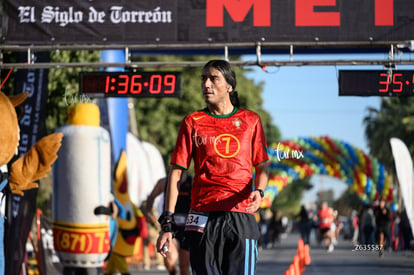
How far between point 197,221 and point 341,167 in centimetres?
2693

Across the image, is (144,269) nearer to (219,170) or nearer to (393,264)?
(393,264)

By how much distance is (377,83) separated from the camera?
12688 millimetres

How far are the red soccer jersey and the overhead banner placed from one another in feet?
20.0

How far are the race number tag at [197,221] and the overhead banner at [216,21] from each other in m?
6.44

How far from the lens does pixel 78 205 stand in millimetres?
12883

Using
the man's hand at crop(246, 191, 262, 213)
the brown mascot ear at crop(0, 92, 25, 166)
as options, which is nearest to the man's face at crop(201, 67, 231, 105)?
the man's hand at crop(246, 191, 262, 213)

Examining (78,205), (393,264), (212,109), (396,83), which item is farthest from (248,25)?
(393,264)

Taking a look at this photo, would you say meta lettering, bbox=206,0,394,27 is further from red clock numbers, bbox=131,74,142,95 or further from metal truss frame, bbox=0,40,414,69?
red clock numbers, bbox=131,74,142,95

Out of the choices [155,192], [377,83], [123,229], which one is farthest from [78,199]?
[377,83]

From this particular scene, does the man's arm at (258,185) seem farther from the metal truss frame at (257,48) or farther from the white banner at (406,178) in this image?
the white banner at (406,178)

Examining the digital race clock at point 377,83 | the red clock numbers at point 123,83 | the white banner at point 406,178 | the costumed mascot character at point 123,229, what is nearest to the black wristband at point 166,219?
the red clock numbers at point 123,83

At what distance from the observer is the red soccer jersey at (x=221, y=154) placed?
610cm

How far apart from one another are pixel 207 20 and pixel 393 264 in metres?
10.4

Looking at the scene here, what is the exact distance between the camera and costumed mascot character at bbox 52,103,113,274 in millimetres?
12867
